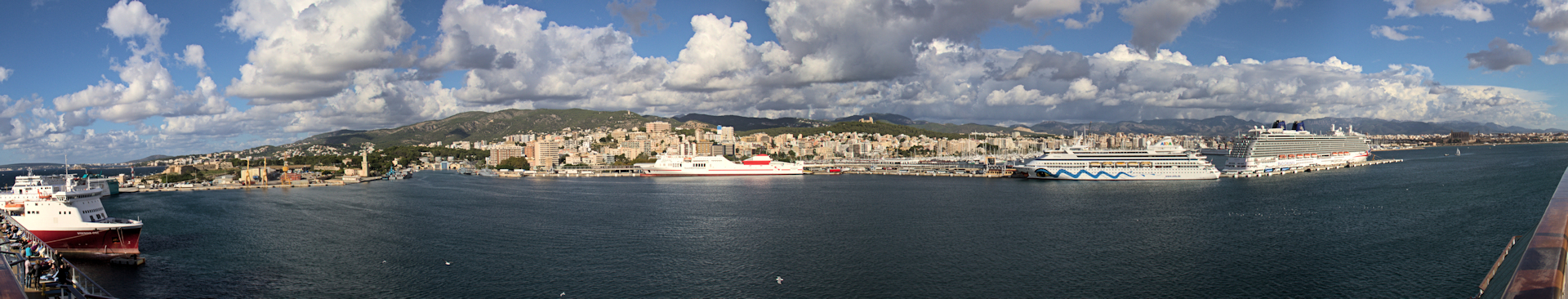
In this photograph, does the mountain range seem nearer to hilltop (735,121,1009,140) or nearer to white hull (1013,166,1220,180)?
hilltop (735,121,1009,140)

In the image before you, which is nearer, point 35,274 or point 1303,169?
point 35,274

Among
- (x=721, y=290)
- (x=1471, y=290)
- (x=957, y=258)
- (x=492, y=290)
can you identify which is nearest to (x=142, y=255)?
(x=492, y=290)

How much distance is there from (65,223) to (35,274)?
926cm

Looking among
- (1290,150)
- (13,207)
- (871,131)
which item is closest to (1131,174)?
(1290,150)

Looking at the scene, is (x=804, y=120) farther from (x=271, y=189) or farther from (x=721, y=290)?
(x=721, y=290)

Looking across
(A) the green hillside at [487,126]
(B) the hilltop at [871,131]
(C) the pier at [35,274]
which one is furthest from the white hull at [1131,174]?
(A) the green hillside at [487,126]

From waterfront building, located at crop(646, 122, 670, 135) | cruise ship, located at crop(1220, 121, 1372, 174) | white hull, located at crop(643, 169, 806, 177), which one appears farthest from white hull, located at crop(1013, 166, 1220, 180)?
waterfront building, located at crop(646, 122, 670, 135)

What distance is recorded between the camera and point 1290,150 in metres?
47.9

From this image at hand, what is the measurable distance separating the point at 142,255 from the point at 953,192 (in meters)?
27.2

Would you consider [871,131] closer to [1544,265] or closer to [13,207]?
[13,207]

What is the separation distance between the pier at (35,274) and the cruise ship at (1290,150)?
49.5 m

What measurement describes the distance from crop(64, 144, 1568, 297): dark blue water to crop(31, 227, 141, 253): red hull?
642 mm

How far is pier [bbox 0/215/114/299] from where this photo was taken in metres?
4.71

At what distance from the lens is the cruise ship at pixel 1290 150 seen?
147 ft
